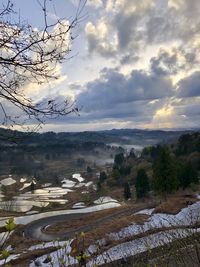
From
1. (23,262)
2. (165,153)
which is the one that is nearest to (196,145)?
(165,153)

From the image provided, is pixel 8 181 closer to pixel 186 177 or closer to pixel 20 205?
pixel 20 205

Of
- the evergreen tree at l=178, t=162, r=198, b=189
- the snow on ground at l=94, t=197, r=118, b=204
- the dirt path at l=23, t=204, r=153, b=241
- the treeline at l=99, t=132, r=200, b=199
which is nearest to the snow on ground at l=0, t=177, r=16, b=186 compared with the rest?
the treeline at l=99, t=132, r=200, b=199

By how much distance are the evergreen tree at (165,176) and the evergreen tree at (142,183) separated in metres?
17.4

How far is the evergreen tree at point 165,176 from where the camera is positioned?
59562 millimetres

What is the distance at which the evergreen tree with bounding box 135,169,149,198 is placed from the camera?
78.6 m

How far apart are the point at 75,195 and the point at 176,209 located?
80.5m

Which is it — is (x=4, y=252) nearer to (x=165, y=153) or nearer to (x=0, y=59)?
(x=0, y=59)

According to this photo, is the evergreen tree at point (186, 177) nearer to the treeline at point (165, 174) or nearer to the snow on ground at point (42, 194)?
the treeline at point (165, 174)

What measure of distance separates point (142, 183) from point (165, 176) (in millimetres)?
19497

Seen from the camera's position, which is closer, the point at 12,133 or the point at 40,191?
the point at 12,133

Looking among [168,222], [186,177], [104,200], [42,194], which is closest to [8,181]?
[42,194]

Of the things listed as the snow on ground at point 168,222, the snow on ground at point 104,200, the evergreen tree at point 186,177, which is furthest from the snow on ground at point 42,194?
the snow on ground at point 168,222

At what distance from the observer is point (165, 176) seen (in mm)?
59656

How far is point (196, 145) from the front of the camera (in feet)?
372
